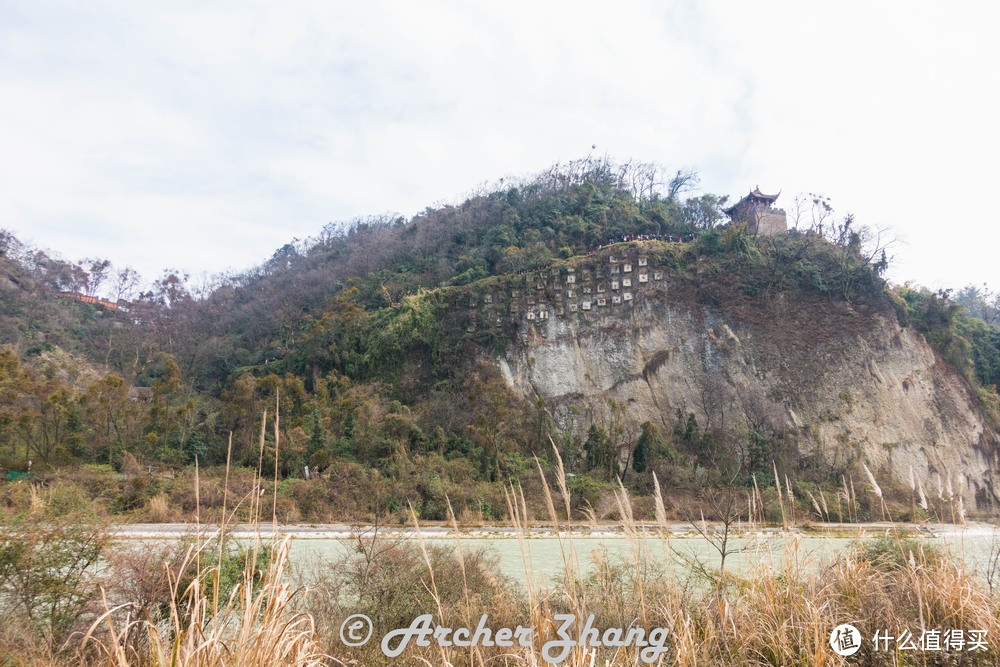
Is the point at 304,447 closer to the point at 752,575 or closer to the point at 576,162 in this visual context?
the point at 752,575

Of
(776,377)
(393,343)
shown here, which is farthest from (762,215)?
(393,343)

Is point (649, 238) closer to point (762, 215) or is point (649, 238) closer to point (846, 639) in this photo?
point (762, 215)

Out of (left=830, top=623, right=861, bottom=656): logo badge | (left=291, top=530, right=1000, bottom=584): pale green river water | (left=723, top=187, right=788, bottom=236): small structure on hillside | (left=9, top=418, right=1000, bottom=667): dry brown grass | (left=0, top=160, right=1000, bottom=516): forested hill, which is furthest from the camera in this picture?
(left=723, top=187, right=788, bottom=236): small structure on hillside

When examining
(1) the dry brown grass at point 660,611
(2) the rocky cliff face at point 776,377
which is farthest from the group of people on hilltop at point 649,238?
(1) the dry brown grass at point 660,611

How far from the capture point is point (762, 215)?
35156 mm

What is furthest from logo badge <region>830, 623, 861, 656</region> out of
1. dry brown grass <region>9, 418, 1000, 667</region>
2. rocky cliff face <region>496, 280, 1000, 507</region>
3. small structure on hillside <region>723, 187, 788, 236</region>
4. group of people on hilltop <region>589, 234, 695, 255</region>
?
small structure on hillside <region>723, 187, 788, 236</region>

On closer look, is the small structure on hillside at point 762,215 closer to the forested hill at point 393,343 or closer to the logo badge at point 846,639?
the forested hill at point 393,343

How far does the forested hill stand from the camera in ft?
78.5

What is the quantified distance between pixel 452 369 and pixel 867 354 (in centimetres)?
1972

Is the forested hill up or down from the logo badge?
up

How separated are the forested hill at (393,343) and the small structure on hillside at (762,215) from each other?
8.25 ft

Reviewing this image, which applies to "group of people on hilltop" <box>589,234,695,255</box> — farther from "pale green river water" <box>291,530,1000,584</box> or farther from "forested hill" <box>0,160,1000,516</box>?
"pale green river water" <box>291,530,1000,584</box>

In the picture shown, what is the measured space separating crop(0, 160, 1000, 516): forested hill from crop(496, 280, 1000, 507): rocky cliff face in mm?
946

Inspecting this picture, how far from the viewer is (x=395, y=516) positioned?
2114cm
